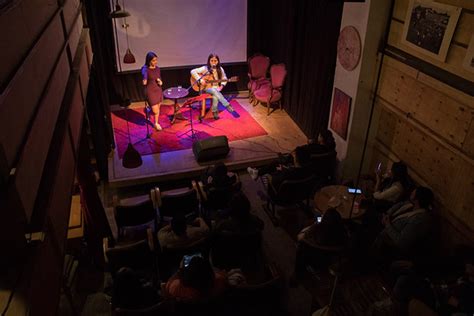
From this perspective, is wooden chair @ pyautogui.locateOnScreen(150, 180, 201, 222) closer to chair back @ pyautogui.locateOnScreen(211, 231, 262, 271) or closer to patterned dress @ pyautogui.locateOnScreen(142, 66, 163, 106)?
chair back @ pyautogui.locateOnScreen(211, 231, 262, 271)

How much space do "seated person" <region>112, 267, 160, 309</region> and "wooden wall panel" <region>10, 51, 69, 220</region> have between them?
1433mm

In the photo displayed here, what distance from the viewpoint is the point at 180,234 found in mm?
4324

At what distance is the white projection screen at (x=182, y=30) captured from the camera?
8.30 meters

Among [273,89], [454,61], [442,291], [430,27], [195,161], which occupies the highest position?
[430,27]

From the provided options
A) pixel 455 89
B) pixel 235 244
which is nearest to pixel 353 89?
pixel 455 89

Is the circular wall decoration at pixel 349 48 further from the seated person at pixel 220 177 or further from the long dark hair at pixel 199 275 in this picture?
the long dark hair at pixel 199 275

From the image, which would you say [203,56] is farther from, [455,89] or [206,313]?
[206,313]

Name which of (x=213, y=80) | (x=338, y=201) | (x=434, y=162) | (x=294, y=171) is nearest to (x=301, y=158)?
(x=294, y=171)

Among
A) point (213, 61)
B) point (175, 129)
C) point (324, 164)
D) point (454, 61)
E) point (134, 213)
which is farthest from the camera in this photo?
point (213, 61)

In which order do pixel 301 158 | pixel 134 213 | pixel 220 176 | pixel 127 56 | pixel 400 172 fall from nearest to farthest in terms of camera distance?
pixel 400 172 → pixel 134 213 → pixel 220 176 → pixel 301 158 → pixel 127 56

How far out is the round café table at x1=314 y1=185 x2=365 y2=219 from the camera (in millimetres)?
4947

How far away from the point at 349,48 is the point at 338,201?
2.23 meters

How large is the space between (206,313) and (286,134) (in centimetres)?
470

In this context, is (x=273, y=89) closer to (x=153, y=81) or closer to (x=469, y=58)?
(x=153, y=81)
